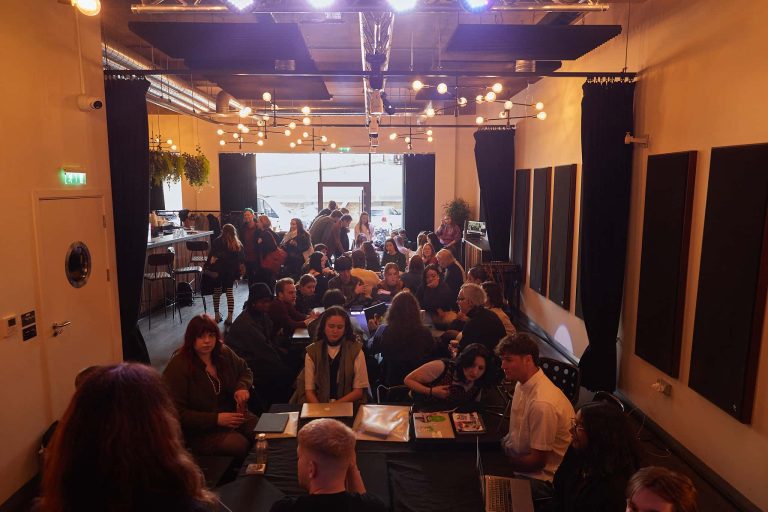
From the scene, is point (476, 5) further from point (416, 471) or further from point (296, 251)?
point (296, 251)

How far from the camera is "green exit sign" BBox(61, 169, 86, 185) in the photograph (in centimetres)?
411

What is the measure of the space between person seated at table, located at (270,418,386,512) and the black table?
49 cm

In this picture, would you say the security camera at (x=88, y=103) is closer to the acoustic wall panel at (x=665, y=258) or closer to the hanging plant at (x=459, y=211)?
the acoustic wall panel at (x=665, y=258)

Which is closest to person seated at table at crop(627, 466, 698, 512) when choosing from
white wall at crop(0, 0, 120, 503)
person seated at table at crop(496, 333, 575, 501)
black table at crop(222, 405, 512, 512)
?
black table at crop(222, 405, 512, 512)

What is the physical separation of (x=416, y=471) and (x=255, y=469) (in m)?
0.82

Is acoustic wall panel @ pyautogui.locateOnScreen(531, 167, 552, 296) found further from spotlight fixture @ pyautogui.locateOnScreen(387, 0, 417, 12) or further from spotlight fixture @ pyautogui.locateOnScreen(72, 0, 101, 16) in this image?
spotlight fixture @ pyautogui.locateOnScreen(72, 0, 101, 16)

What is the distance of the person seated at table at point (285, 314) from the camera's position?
16.3 ft

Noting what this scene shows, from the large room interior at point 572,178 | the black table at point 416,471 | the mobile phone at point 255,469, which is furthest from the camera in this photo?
the large room interior at point 572,178

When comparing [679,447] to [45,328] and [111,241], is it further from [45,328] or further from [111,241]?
[111,241]

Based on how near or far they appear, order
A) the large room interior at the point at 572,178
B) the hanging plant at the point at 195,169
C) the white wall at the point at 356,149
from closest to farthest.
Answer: the large room interior at the point at 572,178 < the hanging plant at the point at 195,169 < the white wall at the point at 356,149

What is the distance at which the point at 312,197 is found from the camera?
14383mm

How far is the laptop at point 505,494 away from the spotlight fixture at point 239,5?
3.15 m

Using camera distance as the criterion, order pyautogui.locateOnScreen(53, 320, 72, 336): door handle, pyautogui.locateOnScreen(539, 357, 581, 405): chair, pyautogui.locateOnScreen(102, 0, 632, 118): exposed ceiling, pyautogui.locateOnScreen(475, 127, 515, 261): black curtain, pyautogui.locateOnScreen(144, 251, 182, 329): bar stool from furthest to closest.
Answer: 1. pyautogui.locateOnScreen(475, 127, 515, 261): black curtain
2. pyautogui.locateOnScreen(144, 251, 182, 329): bar stool
3. pyautogui.locateOnScreen(102, 0, 632, 118): exposed ceiling
4. pyautogui.locateOnScreen(53, 320, 72, 336): door handle
5. pyautogui.locateOnScreen(539, 357, 581, 405): chair

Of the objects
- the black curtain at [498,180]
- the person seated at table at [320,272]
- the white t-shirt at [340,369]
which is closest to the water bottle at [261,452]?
the white t-shirt at [340,369]
